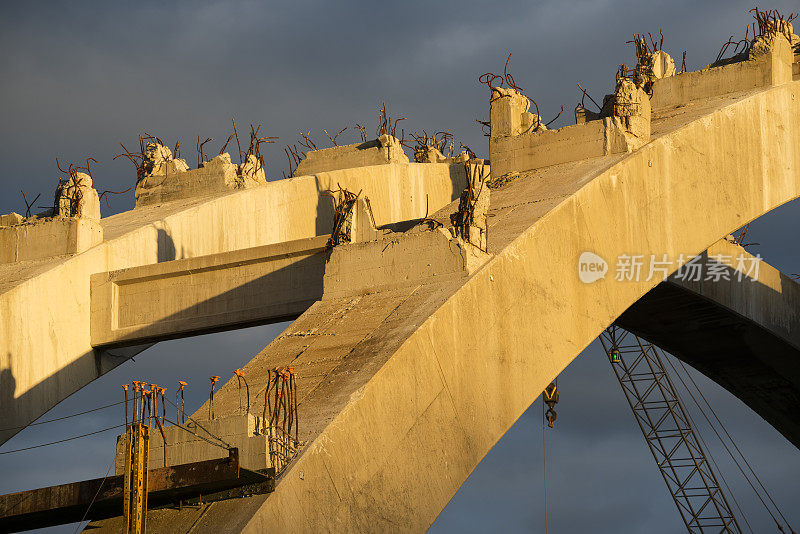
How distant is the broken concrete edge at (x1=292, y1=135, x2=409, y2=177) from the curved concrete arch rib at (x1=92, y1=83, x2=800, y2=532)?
686 cm

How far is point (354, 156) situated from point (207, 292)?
20.5 feet

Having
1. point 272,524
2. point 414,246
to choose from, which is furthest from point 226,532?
point 414,246

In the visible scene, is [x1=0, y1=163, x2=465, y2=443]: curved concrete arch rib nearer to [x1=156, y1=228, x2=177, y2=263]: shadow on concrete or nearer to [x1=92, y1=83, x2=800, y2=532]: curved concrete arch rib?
[x1=156, y1=228, x2=177, y2=263]: shadow on concrete

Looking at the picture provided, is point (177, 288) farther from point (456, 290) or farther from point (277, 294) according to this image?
point (456, 290)

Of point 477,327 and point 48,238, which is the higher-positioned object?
point 48,238

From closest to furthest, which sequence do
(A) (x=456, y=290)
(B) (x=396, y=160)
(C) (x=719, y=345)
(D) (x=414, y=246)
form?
(A) (x=456, y=290)
(D) (x=414, y=246)
(B) (x=396, y=160)
(C) (x=719, y=345)

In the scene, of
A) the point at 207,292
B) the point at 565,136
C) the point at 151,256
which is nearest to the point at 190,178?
the point at 151,256

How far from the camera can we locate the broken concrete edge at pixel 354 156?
24328mm

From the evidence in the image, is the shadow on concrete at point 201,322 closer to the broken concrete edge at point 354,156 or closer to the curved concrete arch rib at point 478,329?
the curved concrete arch rib at point 478,329

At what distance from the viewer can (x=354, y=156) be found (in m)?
24.6

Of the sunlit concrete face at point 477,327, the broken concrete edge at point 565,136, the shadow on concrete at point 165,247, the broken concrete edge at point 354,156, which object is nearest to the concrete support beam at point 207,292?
the shadow on concrete at point 165,247

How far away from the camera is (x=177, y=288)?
767 inches

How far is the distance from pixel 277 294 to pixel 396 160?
21.4ft

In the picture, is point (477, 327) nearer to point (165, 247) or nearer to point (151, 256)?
point (151, 256)
